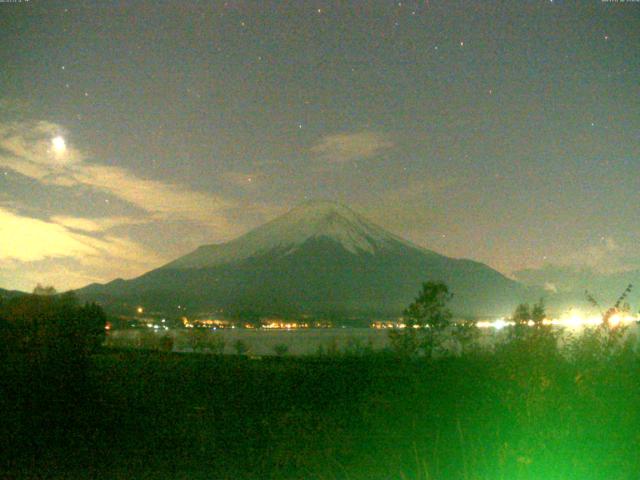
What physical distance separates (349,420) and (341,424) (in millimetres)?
389

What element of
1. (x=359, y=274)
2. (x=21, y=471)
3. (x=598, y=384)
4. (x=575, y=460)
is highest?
(x=359, y=274)

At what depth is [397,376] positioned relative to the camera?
17375 millimetres

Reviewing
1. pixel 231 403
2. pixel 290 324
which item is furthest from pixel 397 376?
pixel 290 324

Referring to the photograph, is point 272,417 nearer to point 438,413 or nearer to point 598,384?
point 438,413

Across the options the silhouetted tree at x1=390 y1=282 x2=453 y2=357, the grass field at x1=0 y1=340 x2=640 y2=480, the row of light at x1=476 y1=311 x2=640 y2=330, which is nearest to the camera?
the grass field at x1=0 y1=340 x2=640 y2=480

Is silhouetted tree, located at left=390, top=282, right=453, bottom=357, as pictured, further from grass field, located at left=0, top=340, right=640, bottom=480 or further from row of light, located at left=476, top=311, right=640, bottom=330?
row of light, located at left=476, top=311, right=640, bottom=330

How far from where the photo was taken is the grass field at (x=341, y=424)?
267 inches

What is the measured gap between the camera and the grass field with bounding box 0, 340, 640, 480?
22.3 ft

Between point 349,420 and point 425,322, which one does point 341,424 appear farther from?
point 425,322

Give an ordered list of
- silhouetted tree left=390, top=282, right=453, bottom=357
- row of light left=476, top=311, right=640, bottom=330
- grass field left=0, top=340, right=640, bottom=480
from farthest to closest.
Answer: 1. silhouetted tree left=390, top=282, right=453, bottom=357
2. row of light left=476, top=311, right=640, bottom=330
3. grass field left=0, top=340, right=640, bottom=480

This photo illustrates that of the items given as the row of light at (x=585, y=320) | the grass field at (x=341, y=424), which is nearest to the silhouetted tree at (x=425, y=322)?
the grass field at (x=341, y=424)

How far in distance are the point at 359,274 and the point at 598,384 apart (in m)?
118

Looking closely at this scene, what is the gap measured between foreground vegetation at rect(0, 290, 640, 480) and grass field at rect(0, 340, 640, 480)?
0.02m

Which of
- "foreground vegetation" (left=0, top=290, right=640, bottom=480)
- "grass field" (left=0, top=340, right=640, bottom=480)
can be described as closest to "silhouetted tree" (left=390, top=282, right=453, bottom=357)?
"grass field" (left=0, top=340, right=640, bottom=480)
